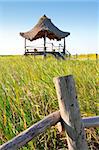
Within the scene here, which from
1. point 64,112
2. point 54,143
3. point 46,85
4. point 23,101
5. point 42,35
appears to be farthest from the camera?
point 42,35

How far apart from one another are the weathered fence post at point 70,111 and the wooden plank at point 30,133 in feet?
0.23

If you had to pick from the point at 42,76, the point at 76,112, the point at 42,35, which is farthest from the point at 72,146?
the point at 42,35

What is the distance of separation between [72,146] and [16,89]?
3.77 ft

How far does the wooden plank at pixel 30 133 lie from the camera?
1.75m

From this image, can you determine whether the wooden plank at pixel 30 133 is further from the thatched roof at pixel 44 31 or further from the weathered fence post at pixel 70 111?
the thatched roof at pixel 44 31

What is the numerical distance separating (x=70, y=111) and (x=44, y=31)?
18.8 metres

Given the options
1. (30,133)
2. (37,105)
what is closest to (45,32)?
(37,105)

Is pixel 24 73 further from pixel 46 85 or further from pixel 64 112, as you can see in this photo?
pixel 64 112

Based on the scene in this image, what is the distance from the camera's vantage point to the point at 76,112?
204 cm

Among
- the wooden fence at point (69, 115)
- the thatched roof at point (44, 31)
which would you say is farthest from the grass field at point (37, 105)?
the thatched roof at point (44, 31)

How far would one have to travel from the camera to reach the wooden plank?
5.73 ft

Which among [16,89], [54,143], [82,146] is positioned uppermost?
[16,89]

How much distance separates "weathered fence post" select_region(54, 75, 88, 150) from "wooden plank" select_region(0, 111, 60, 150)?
2.7 inches

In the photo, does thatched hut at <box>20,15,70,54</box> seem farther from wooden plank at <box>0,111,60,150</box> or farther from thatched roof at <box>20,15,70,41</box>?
wooden plank at <box>0,111,60,150</box>
